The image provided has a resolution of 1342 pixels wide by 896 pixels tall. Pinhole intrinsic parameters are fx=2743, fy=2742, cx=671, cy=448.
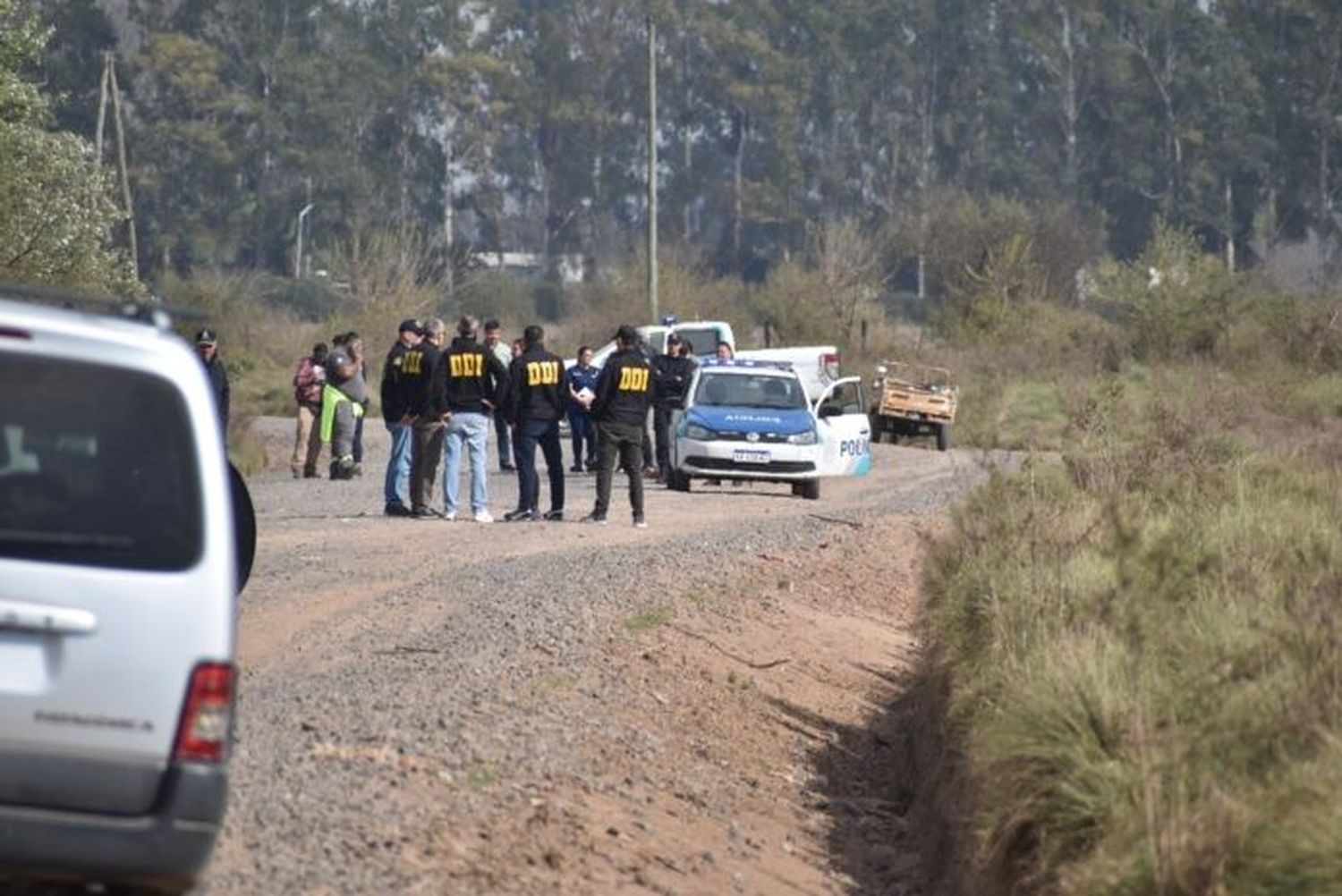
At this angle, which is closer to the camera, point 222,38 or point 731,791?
point 731,791

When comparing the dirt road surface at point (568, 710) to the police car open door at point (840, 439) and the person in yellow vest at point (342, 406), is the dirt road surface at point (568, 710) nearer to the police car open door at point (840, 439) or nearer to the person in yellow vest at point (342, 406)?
the police car open door at point (840, 439)

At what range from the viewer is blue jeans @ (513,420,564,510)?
22.4 metres

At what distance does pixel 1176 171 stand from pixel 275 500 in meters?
71.1

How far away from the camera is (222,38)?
91188mm

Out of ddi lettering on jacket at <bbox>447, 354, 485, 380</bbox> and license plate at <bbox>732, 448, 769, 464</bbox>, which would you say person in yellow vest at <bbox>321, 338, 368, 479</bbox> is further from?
ddi lettering on jacket at <bbox>447, 354, 485, 380</bbox>

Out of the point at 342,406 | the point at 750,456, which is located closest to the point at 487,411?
the point at 750,456

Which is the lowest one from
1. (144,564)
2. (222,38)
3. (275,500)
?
(275,500)

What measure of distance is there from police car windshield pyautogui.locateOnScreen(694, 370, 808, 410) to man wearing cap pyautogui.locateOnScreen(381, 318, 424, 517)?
7042 millimetres

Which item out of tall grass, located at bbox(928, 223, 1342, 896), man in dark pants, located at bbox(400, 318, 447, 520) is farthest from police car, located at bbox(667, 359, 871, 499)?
tall grass, located at bbox(928, 223, 1342, 896)

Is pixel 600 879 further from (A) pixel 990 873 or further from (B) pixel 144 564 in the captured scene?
(B) pixel 144 564

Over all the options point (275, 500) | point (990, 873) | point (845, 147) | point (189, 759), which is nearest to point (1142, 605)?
point (990, 873)

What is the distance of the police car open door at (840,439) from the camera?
30109mm

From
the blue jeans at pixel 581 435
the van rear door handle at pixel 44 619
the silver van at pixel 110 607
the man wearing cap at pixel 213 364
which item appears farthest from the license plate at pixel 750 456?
the van rear door handle at pixel 44 619

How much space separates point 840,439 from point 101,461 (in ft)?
77.6
